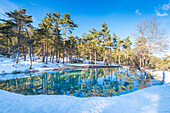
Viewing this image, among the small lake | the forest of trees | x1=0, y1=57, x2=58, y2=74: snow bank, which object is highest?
the forest of trees

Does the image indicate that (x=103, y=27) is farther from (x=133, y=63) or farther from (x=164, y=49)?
(x=133, y=63)

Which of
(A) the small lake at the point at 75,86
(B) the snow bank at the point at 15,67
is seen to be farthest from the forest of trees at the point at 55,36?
(A) the small lake at the point at 75,86

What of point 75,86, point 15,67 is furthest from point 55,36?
point 75,86

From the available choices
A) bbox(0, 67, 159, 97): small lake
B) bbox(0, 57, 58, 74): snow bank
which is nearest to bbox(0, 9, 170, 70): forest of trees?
bbox(0, 57, 58, 74): snow bank

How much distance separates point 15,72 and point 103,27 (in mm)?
29872

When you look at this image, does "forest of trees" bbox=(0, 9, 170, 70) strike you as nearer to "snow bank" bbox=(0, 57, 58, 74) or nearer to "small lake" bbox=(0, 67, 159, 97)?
"snow bank" bbox=(0, 57, 58, 74)

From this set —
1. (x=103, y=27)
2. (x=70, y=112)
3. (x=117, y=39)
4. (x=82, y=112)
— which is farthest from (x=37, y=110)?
(x=117, y=39)

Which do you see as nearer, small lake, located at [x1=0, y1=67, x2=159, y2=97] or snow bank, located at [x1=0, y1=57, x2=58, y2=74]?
small lake, located at [x1=0, y1=67, x2=159, y2=97]

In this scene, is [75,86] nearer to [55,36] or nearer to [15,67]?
[15,67]

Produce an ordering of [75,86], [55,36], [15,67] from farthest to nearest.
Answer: [55,36] → [15,67] → [75,86]

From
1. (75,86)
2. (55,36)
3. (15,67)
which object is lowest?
(75,86)

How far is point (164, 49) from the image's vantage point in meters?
12.4

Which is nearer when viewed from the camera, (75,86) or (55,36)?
(75,86)

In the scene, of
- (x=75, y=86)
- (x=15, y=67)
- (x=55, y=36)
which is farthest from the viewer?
(x=55, y=36)
